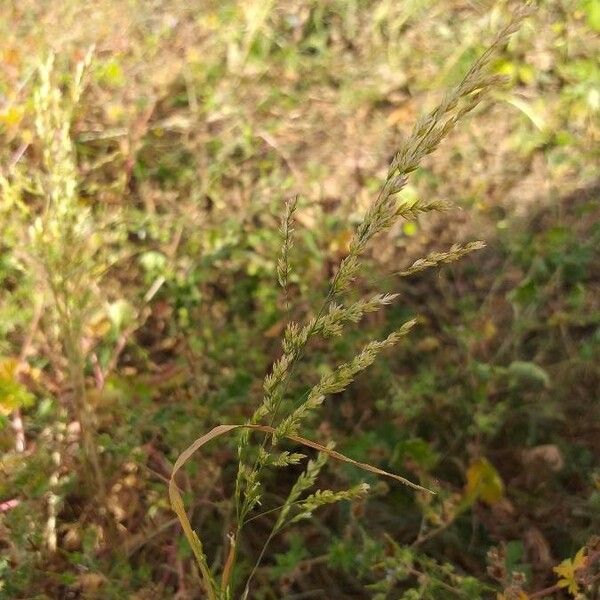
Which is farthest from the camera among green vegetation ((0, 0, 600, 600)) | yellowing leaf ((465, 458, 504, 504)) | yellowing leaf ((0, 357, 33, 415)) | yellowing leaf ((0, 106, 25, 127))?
yellowing leaf ((0, 106, 25, 127))

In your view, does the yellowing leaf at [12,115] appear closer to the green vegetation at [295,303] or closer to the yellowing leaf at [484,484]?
the green vegetation at [295,303]

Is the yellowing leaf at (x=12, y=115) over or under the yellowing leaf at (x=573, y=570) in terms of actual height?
over

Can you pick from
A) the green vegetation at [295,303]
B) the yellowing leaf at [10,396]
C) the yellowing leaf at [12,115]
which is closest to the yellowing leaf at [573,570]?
the green vegetation at [295,303]

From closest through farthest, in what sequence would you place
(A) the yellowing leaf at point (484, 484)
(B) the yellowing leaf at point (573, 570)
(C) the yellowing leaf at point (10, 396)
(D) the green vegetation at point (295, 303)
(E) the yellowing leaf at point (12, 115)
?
1. (B) the yellowing leaf at point (573, 570)
2. (D) the green vegetation at point (295, 303)
3. (C) the yellowing leaf at point (10, 396)
4. (A) the yellowing leaf at point (484, 484)
5. (E) the yellowing leaf at point (12, 115)

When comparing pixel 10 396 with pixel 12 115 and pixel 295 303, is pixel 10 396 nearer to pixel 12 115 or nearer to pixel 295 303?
pixel 295 303

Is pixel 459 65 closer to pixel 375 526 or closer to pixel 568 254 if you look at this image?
pixel 568 254

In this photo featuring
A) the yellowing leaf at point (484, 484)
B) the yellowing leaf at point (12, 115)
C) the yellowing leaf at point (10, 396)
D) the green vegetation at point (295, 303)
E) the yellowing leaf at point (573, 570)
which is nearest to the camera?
the yellowing leaf at point (573, 570)

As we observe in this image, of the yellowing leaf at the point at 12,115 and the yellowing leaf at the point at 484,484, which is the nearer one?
the yellowing leaf at the point at 484,484

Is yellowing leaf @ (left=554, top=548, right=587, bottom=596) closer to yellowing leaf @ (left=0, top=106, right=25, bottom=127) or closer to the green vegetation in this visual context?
the green vegetation

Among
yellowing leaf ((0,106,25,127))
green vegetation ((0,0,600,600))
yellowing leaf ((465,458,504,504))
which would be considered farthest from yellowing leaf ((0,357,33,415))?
yellowing leaf ((465,458,504,504))

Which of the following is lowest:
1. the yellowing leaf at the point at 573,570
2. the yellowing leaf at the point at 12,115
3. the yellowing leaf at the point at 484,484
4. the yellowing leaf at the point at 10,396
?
the yellowing leaf at the point at 484,484
